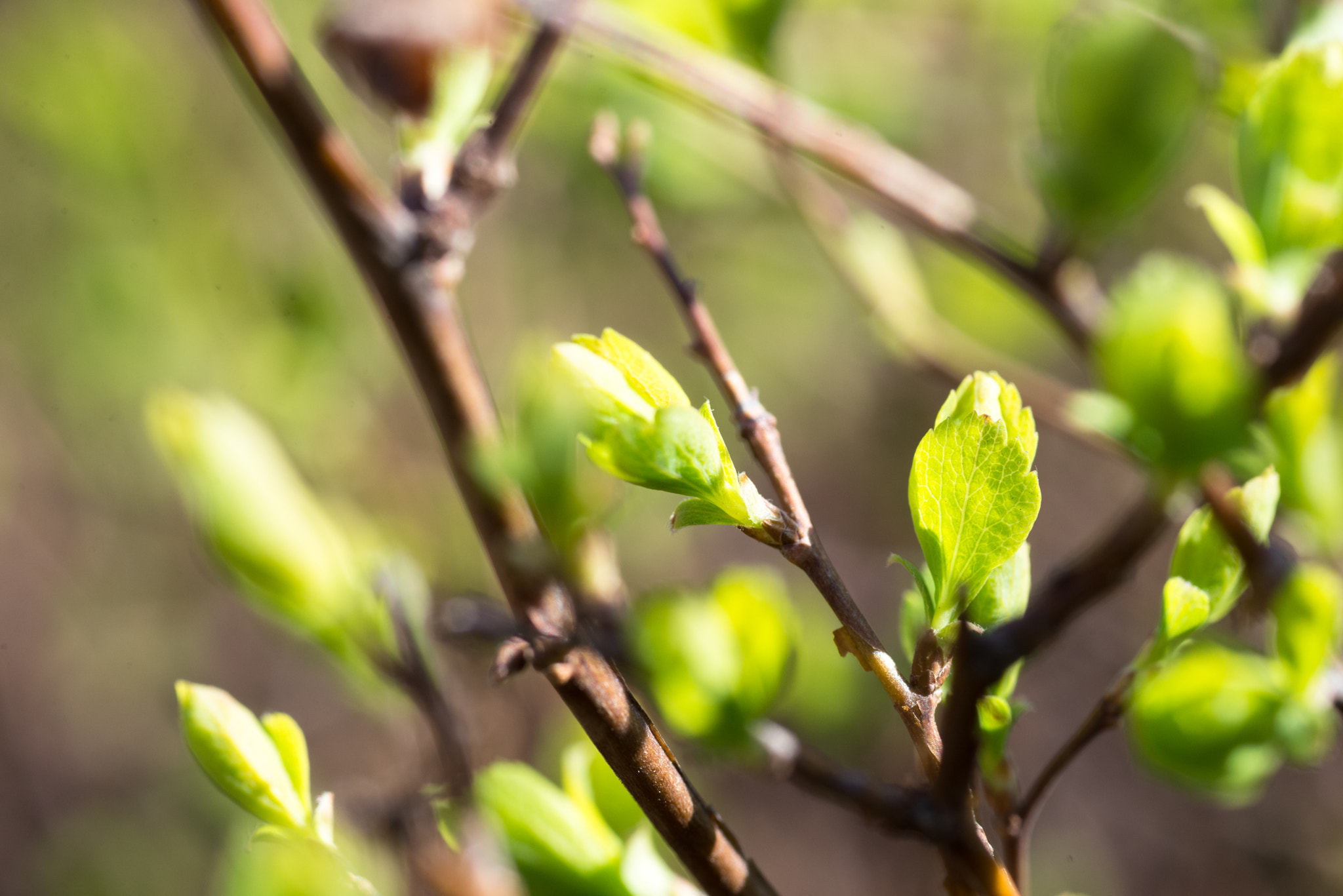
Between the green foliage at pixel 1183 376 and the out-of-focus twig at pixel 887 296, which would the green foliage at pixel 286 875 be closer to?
the green foliage at pixel 1183 376

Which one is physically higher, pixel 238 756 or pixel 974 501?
pixel 974 501

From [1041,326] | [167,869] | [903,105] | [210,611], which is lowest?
[167,869]

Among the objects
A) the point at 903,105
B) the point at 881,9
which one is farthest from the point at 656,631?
the point at 881,9

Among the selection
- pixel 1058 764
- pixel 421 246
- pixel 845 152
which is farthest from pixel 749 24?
pixel 1058 764

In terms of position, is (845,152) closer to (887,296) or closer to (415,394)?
(887,296)

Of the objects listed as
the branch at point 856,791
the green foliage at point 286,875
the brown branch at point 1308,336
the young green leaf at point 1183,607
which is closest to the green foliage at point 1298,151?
the brown branch at point 1308,336

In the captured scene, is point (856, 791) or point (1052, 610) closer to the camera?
point (1052, 610)

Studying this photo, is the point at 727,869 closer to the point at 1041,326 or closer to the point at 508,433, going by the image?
the point at 508,433

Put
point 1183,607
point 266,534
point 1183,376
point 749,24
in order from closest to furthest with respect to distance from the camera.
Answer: point 1183,376 < point 1183,607 < point 266,534 < point 749,24
